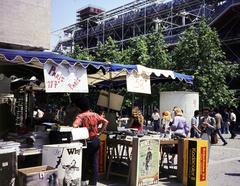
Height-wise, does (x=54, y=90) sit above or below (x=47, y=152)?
above

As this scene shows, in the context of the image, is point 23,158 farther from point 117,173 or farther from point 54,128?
point 117,173

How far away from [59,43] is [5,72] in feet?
210

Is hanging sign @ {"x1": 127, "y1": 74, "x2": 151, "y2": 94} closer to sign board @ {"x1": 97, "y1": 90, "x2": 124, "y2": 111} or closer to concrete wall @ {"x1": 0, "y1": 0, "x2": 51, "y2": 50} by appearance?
sign board @ {"x1": 97, "y1": 90, "x2": 124, "y2": 111}

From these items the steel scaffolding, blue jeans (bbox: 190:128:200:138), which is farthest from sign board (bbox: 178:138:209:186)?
the steel scaffolding

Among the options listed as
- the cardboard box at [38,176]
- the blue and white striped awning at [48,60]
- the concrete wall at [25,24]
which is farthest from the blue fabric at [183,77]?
the cardboard box at [38,176]

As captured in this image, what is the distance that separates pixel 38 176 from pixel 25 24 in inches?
269

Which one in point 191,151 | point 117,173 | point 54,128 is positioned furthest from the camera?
point 117,173

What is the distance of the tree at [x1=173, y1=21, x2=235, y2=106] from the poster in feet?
52.7

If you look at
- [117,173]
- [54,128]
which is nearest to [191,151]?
[117,173]

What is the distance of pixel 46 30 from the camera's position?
1223cm

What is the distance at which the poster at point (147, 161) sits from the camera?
301 inches

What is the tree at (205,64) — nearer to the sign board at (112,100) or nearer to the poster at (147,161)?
the sign board at (112,100)

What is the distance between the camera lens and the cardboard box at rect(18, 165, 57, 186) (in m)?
5.66

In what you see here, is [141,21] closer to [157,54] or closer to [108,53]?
[108,53]
